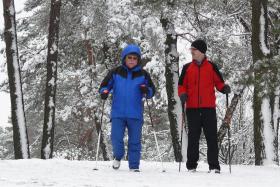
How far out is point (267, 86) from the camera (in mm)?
9062

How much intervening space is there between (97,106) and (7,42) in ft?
23.5

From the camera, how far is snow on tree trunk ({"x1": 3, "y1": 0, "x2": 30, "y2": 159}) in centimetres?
1442

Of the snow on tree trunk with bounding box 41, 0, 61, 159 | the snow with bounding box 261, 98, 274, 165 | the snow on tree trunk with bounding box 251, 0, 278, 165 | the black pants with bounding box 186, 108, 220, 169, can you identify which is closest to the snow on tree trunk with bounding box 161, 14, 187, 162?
the snow on tree trunk with bounding box 251, 0, 278, 165

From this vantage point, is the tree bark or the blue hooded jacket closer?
the blue hooded jacket

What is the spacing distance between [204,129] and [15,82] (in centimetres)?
822

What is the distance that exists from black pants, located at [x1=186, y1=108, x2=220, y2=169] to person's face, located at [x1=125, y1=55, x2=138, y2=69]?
41.5 inches

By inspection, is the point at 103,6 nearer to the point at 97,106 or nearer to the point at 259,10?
the point at 97,106

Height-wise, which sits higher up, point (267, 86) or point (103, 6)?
point (103, 6)

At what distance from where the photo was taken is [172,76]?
13867 mm

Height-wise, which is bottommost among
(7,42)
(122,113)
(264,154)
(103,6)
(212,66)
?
(264,154)

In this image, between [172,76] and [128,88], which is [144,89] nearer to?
[128,88]

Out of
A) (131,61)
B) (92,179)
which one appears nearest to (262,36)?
(131,61)

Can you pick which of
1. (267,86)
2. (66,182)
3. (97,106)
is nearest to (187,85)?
(267,86)

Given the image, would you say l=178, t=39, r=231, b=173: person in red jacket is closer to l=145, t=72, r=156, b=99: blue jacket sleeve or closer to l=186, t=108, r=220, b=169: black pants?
l=186, t=108, r=220, b=169: black pants
